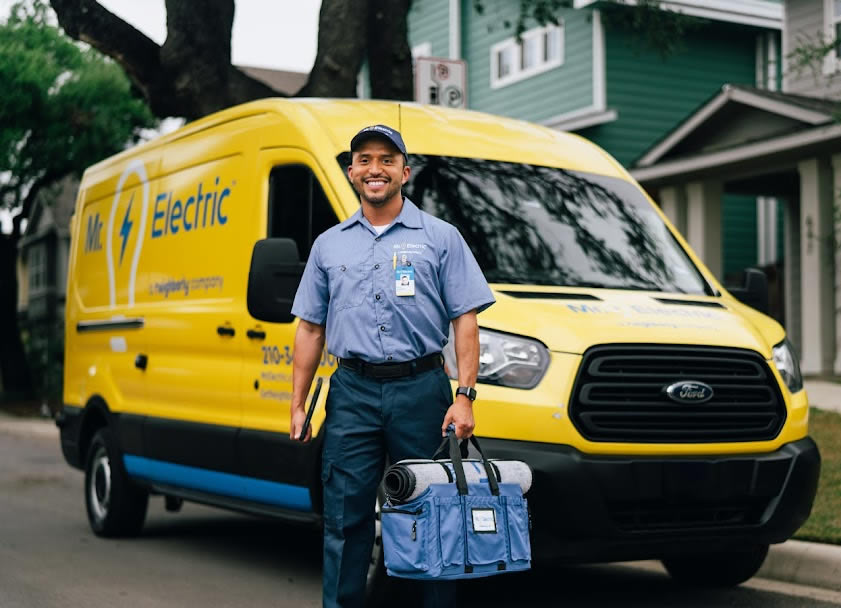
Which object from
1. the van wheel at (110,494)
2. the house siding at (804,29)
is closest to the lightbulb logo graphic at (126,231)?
the van wheel at (110,494)

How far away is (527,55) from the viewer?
78.3 feet

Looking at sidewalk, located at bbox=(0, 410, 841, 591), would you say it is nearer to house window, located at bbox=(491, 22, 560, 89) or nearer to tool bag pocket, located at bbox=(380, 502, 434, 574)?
tool bag pocket, located at bbox=(380, 502, 434, 574)

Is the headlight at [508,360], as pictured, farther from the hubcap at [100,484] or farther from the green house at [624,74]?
the green house at [624,74]

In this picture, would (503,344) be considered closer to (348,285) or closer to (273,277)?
(348,285)

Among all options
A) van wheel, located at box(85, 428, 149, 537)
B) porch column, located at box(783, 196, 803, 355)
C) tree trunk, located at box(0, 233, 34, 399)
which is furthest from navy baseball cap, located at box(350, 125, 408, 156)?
tree trunk, located at box(0, 233, 34, 399)

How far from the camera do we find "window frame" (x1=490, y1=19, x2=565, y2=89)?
2293cm

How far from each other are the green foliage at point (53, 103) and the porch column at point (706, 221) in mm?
12214

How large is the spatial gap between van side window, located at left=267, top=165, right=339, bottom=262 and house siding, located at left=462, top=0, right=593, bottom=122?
15.1 meters

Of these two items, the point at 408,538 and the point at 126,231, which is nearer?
the point at 408,538

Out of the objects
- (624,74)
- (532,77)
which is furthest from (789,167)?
(532,77)

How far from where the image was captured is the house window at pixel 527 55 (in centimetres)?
2302

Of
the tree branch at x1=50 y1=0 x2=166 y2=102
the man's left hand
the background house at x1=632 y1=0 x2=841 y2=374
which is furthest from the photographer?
the background house at x1=632 y1=0 x2=841 y2=374

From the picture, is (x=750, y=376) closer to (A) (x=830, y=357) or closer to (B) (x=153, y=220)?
(B) (x=153, y=220)

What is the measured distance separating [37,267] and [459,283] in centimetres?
4140
